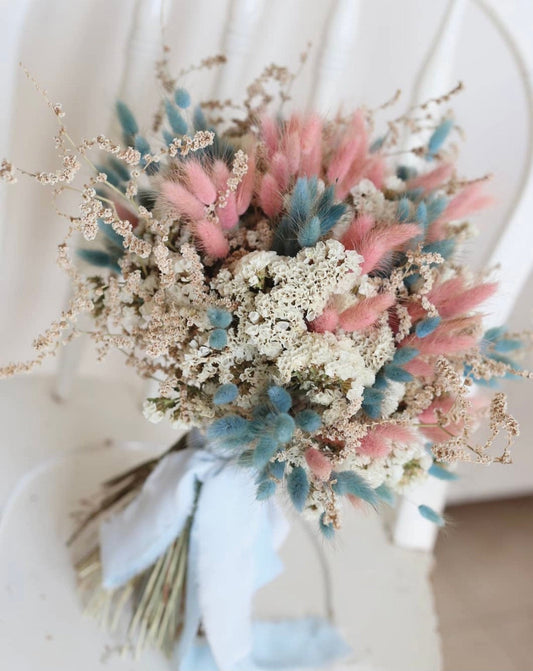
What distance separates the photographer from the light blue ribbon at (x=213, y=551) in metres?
0.79

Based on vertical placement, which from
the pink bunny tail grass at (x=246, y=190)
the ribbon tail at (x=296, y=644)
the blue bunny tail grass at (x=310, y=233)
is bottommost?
the ribbon tail at (x=296, y=644)

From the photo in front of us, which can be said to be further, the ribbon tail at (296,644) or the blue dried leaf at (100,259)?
the ribbon tail at (296,644)

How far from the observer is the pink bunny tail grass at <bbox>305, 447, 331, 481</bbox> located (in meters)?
0.60

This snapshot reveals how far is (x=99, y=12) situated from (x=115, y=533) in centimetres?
64

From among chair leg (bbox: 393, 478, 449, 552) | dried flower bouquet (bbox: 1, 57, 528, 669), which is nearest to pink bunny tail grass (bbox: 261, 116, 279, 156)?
dried flower bouquet (bbox: 1, 57, 528, 669)

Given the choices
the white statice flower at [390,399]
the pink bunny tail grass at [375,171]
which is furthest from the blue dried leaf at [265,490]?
the pink bunny tail grass at [375,171]

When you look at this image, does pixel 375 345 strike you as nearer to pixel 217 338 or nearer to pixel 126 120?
pixel 217 338

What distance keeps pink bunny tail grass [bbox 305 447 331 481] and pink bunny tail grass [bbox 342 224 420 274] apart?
0.16m

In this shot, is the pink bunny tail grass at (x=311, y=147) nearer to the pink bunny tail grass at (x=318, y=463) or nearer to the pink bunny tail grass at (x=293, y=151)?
the pink bunny tail grass at (x=293, y=151)

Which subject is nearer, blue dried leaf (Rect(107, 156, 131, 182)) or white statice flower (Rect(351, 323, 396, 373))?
white statice flower (Rect(351, 323, 396, 373))

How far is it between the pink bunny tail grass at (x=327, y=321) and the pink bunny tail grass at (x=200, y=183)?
0.14 meters

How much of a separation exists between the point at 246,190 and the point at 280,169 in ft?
0.13

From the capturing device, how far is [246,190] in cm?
65

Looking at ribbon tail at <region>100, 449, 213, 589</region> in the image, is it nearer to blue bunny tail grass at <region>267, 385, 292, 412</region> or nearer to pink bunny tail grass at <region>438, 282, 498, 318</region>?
blue bunny tail grass at <region>267, 385, 292, 412</region>
